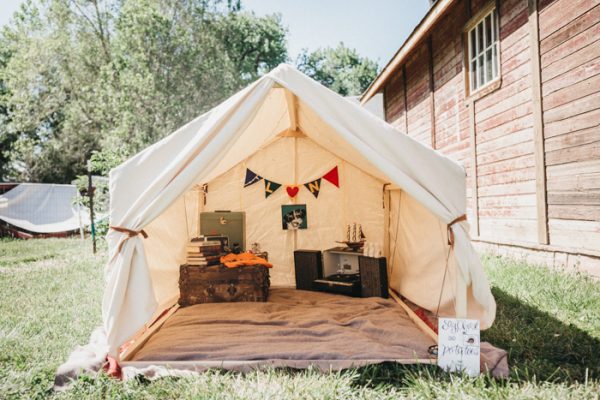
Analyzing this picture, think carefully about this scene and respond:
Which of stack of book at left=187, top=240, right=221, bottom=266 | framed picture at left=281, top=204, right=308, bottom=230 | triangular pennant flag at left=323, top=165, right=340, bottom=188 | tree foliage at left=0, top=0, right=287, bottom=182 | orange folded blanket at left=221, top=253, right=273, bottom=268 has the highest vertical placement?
tree foliage at left=0, top=0, right=287, bottom=182

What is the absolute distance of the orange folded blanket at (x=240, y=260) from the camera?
4.28 m

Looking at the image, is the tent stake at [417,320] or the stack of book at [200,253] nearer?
the tent stake at [417,320]

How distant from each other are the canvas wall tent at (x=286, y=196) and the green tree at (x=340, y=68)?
32.6m

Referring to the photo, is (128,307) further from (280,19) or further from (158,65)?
(280,19)

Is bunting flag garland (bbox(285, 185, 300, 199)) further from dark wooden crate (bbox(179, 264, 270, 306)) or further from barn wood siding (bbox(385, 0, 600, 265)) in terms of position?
barn wood siding (bbox(385, 0, 600, 265))

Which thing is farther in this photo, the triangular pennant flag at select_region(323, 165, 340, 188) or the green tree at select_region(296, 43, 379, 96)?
the green tree at select_region(296, 43, 379, 96)

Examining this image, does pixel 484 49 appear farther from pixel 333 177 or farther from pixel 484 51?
pixel 333 177

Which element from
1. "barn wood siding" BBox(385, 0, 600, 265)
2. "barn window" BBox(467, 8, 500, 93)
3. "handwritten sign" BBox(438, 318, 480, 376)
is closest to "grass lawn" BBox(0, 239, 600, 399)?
"handwritten sign" BBox(438, 318, 480, 376)

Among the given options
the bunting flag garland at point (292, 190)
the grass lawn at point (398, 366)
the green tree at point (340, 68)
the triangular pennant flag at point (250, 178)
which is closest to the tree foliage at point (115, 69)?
the triangular pennant flag at point (250, 178)

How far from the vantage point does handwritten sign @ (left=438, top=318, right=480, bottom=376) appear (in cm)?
240

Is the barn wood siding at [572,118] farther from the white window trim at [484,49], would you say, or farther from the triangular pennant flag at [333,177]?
the triangular pennant flag at [333,177]

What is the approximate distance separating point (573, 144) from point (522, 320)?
2.07 meters

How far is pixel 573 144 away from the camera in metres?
4.17

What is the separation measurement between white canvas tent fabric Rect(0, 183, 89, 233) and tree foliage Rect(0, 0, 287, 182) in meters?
2.54
